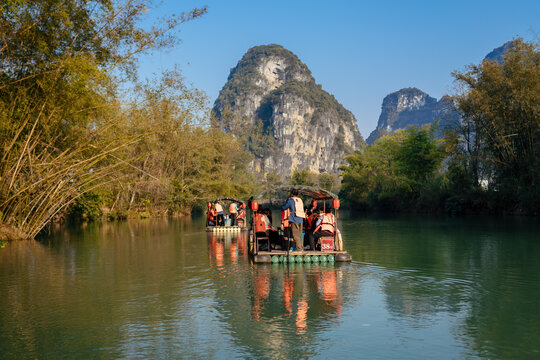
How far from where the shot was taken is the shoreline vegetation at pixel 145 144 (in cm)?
1944

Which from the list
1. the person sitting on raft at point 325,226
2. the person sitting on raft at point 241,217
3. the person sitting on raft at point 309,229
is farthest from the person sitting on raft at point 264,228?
the person sitting on raft at point 241,217

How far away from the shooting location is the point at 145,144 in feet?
143

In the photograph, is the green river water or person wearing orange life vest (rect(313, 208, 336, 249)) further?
person wearing orange life vest (rect(313, 208, 336, 249))

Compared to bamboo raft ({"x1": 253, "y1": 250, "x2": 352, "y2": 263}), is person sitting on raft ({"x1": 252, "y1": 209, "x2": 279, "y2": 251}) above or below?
above

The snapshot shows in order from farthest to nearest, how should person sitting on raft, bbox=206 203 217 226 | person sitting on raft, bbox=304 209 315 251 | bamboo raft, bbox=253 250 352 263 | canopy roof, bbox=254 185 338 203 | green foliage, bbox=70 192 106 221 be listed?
1. green foliage, bbox=70 192 106 221
2. person sitting on raft, bbox=206 203 217 226
3. canopy roof, bbox=254 185 338 203
4. person sitting on raft, bbox=304 209 315 251
5. bamboo raft, bbox=253 250 352 263

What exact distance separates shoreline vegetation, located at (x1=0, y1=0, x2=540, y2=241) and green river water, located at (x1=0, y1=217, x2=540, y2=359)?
17.1 feet

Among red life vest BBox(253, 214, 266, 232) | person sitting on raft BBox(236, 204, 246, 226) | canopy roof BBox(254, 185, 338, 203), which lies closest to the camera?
canopy roof BBox(254, 185, 338, 203)

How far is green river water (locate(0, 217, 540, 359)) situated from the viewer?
24.9 ft

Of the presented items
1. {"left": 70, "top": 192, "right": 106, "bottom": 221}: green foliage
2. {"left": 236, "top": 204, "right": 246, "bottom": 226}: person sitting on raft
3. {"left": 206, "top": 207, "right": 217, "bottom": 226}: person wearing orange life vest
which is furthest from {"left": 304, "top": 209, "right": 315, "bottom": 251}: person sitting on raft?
{"left": 70, "top": 192, "right": 106, "bottom": 221}: green foliage

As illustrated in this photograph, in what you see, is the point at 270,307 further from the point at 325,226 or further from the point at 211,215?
the point at 211,215

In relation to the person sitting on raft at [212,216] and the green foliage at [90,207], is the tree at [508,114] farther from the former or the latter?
the green foliage at [90,207]

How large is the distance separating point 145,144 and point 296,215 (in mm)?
30531

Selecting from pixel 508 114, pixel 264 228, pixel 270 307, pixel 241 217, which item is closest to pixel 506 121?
pixel 508 114

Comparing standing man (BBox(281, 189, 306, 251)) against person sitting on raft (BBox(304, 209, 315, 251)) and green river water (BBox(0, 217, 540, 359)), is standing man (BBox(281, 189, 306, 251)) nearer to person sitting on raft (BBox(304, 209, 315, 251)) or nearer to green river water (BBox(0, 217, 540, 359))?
person sitting on raft (BBox(304, 209, 315, 251))
